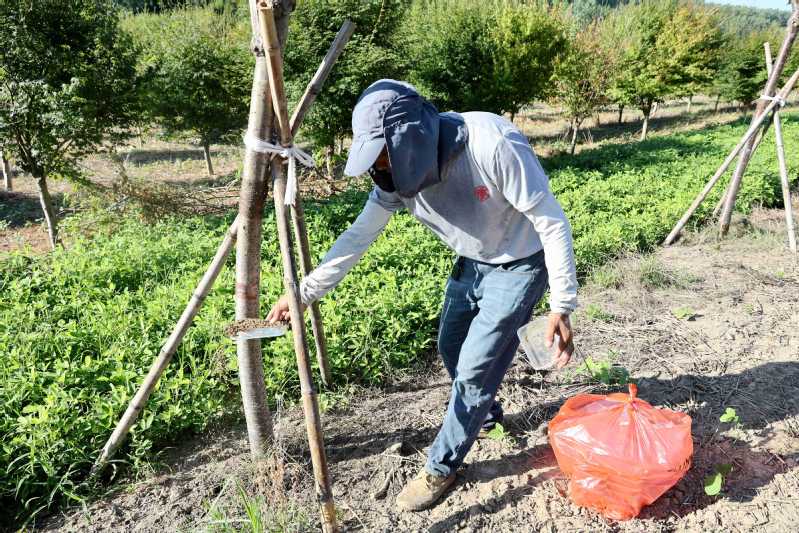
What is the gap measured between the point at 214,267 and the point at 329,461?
3.93 ft

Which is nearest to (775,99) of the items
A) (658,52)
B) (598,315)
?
(598,315)

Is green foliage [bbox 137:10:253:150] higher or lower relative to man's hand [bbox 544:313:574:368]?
higher

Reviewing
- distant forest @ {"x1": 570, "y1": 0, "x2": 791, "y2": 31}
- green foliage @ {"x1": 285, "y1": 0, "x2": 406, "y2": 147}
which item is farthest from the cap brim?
distant forest @ {"x1": 570, "y1": 0, "x2": 791, "y2": 31}

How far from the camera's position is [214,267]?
239 cm

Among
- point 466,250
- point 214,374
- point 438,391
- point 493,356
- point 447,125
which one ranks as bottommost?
point 438,391

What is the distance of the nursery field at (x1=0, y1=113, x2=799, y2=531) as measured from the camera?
2623 millimetres

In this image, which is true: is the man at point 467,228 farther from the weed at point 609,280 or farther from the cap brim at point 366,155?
the weed at point 609,280

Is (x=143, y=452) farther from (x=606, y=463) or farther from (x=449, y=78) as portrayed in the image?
(x=449, y=78)

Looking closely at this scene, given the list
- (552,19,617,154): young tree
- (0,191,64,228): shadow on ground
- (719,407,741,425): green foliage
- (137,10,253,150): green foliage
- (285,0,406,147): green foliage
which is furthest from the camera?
(552,19,617,154): young tree

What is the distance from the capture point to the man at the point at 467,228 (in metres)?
1.79

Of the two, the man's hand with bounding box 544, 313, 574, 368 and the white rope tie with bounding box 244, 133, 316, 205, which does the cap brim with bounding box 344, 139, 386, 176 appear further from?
the man's hand with bounding box 544, 313, 574, 368

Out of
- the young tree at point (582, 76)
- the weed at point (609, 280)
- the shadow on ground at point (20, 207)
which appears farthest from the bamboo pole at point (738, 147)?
the young tree at point (582, 76)

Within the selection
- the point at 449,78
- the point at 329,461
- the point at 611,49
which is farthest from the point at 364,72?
the point at 611,49

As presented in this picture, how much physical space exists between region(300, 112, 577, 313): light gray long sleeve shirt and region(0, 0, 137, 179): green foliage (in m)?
6.63
